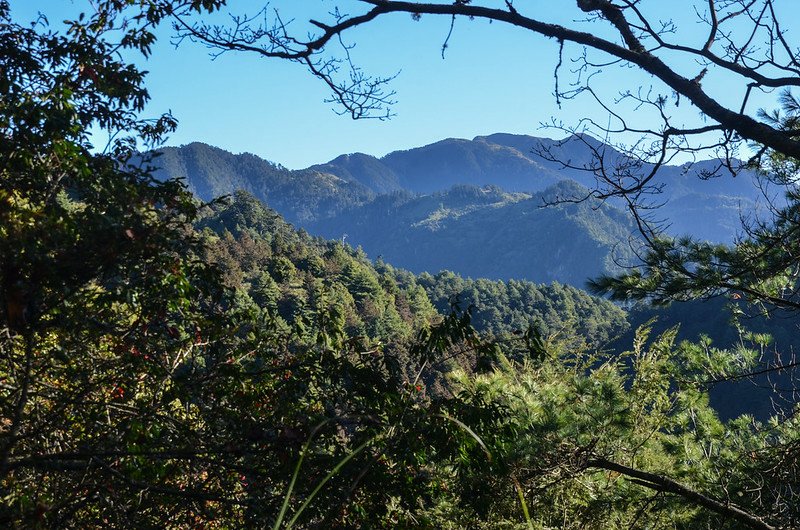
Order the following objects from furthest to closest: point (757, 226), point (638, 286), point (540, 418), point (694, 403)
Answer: point (694, 403) → point (540, 418) → point (638, 286) → point (757, 226)

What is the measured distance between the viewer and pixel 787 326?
160ft

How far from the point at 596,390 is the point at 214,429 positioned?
401 centimetres

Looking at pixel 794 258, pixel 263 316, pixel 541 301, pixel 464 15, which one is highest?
pixel 464 15

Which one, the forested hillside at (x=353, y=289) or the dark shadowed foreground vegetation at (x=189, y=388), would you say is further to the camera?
the forested hillside at (x=353, y=289)

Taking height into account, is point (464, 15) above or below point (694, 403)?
above

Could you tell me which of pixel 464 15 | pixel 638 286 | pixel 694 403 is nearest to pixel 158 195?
pixel 464 15

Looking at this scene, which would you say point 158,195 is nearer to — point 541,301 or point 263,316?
point 263,316

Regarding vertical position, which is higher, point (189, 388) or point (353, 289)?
point (189, 388)

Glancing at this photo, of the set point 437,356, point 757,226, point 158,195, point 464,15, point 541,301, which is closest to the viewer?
point 464,15

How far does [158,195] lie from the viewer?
3330mm

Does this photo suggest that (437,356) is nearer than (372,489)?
No

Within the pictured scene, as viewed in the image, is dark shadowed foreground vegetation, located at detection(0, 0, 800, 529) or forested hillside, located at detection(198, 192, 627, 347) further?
forested hillside, located at detection(198, 192, 627, 347)

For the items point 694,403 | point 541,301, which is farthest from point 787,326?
point 694,403

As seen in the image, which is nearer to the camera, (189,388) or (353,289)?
(189,388)
